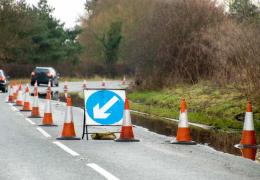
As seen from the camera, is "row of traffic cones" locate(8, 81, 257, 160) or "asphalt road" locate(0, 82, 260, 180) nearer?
"asphalt road" locate(0, 82, 260, 180)

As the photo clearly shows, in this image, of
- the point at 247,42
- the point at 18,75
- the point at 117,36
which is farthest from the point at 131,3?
the point at 247,42

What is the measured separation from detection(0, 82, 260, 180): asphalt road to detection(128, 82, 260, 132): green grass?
4620mm

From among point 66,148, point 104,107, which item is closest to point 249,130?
point 104,107

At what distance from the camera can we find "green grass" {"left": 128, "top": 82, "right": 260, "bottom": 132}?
19.5m

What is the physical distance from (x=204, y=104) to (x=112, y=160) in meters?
12.6

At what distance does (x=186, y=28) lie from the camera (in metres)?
32.1

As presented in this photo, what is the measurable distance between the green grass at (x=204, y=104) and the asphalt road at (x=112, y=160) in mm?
4620

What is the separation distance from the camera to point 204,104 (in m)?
23.2

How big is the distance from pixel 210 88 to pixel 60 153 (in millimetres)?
15378

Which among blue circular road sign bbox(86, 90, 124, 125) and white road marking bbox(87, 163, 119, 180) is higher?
blue circular road sign bbox(86, 90, 124, 125)

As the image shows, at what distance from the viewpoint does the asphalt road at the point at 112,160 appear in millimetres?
9422

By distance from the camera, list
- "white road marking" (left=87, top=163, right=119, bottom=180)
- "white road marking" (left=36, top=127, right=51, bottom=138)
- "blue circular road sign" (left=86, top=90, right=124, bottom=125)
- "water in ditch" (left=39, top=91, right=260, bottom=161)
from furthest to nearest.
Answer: "white road marking" (left=36, top=127, right=51, bottom=138) < "blue circular road sign" (left=86, top=90, right=124, bottom=125) < "water in ditch" (left=39, top=91, right=260, bottom=161) < "white road marking" (left=87, top=163, right=119, bottom=180)

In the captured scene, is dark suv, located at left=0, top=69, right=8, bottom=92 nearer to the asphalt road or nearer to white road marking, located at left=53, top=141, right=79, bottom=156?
the asphalt road

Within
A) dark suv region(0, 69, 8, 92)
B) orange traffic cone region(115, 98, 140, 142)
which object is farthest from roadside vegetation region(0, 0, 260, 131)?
dark suv region(0, 69, 8, 92)
